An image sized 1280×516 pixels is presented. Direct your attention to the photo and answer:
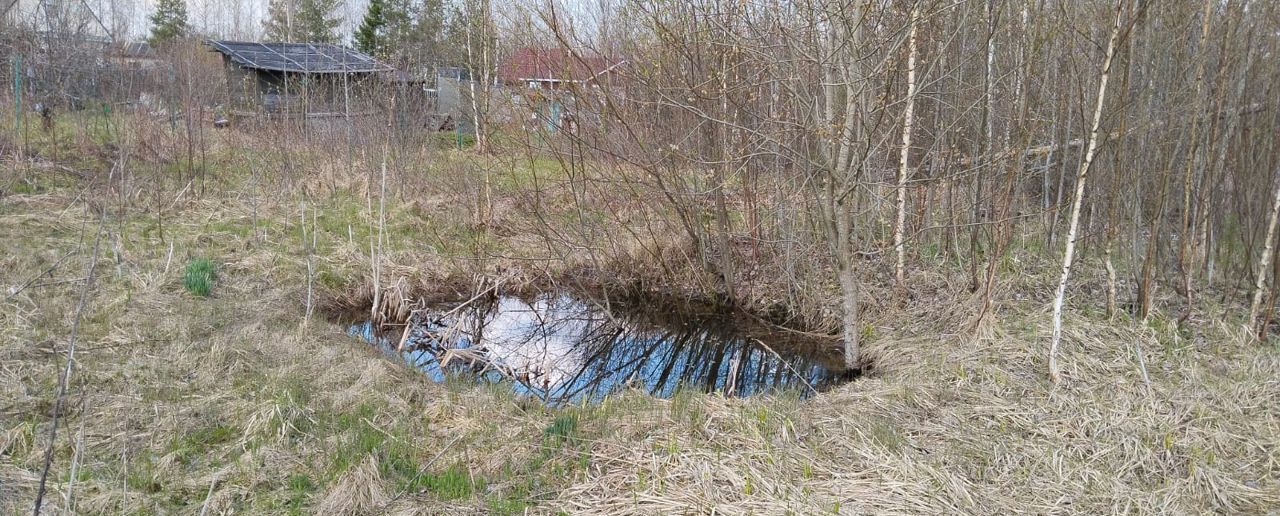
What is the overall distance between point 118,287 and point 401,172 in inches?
170

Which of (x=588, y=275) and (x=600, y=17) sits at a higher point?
(x=600, y=17)

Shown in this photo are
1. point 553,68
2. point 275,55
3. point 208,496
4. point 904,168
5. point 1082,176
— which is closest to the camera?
point 208,496

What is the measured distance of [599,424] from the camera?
396cm

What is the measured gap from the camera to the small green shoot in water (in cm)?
584

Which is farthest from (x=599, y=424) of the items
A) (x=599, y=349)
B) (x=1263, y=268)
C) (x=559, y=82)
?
(x=1263, y=268)

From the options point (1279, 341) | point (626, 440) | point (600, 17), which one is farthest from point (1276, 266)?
point (600, 17)

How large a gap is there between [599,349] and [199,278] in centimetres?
301

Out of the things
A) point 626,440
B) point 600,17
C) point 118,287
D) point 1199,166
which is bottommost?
point 626,440

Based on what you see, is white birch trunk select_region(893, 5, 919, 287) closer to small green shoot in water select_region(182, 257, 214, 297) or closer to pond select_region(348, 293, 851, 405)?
pond select_region(348, 293, 851, 405)

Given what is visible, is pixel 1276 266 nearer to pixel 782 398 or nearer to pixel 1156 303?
pixel 1156 303

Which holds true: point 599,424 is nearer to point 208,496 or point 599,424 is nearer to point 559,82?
point 208,496

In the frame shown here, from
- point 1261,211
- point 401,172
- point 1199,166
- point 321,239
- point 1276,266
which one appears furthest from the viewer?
point 401,172

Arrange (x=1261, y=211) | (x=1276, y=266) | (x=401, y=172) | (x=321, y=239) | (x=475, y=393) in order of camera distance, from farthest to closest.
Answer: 1. (x=401, y=172)
2. (x=321, y=239)
3. (x=1261, y=211)
4. (x=1276, y=266)
5. (x=475, y=393)

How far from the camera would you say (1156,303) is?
18.3 feet
